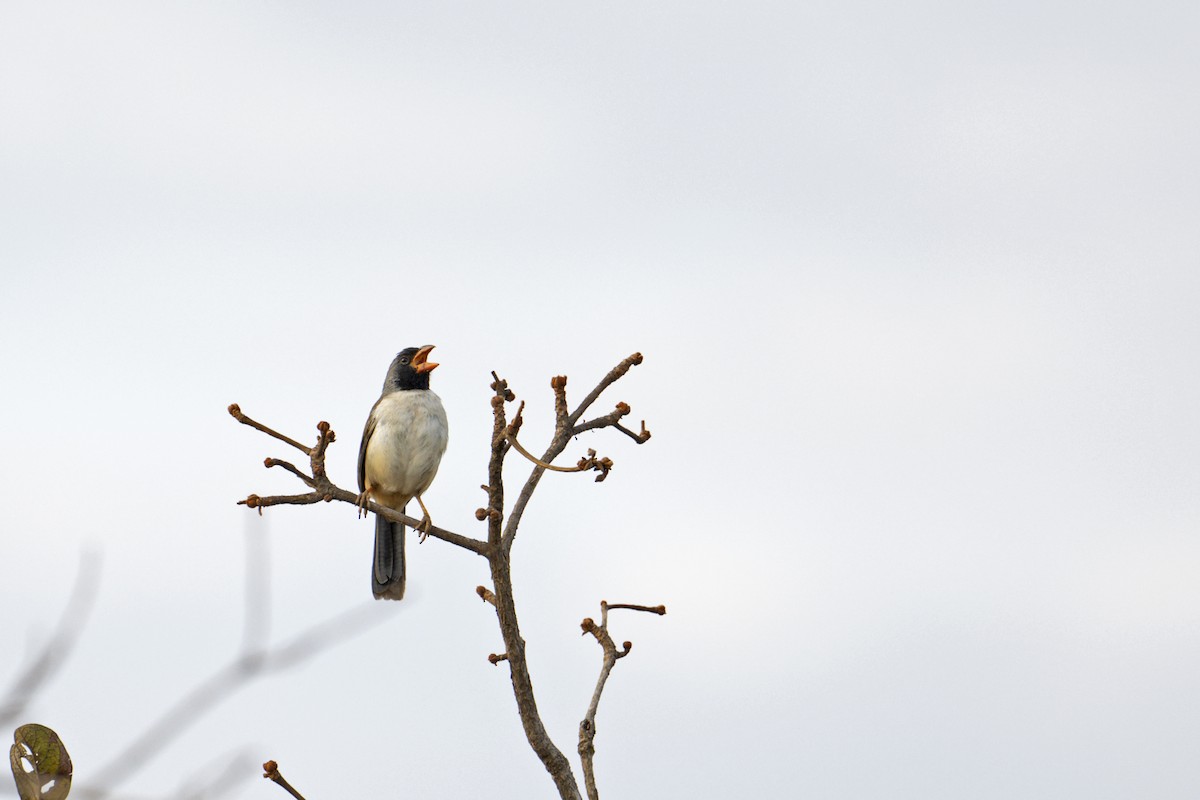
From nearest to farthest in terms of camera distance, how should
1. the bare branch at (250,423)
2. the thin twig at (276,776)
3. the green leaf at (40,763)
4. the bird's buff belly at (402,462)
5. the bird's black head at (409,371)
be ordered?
the green leaf at (40,763)
the thin twig at (276,776)
the bare branch at (250,423)
the bird's buff belly at (402,462)
the bird's black head at (409,371)

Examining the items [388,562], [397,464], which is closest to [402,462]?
[397,464]

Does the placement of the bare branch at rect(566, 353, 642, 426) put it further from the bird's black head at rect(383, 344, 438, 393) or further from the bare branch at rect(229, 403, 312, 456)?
the bird's black head at rect(383, 344, 438, 393)

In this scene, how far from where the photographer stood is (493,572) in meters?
3.95

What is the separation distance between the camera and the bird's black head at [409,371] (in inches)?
407

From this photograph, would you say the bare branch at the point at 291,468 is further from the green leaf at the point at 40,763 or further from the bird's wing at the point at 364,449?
the bird's wing at the point at 364,449

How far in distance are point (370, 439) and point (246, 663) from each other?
7562 mm

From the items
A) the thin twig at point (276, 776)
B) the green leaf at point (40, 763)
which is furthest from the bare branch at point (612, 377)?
the green leaf at point (40, 763)

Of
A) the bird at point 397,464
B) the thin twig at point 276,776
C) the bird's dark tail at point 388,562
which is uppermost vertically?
the bird at point 397,464

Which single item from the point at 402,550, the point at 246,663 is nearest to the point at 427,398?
the point at 402,550

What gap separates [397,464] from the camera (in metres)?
9.54

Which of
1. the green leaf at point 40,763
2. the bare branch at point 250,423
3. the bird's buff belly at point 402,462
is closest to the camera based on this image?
the green leaf at point 40,763

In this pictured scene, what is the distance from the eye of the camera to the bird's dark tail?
961cm

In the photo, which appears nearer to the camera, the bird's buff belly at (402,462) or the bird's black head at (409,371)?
the bird's buff belly at (402,462)

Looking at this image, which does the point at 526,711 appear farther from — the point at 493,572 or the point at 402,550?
the point at 402,550
